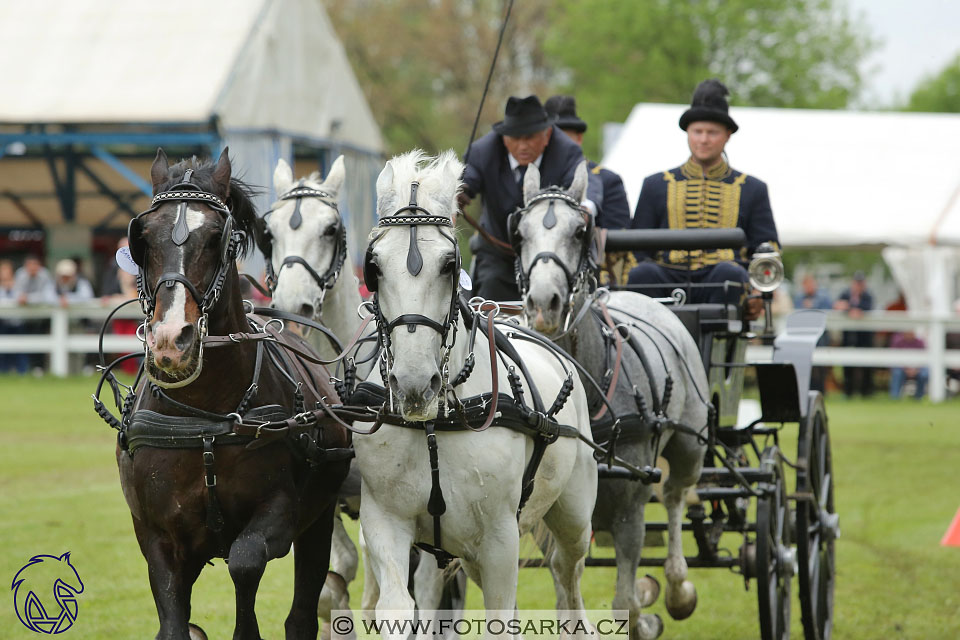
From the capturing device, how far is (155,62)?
2122 centimetres

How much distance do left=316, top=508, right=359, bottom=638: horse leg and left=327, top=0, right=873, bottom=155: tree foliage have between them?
2876cm

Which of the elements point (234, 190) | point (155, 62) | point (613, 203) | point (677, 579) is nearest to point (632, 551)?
point (677, 579)

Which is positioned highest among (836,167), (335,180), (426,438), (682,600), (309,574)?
(836,167)

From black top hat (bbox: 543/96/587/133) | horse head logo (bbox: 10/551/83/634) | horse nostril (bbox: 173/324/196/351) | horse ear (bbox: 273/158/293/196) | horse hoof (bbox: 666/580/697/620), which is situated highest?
black top hat (bbox: 543/96/587/133)

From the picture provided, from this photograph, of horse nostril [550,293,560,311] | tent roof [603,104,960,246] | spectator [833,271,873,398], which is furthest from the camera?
spectator [833,271,873,398]

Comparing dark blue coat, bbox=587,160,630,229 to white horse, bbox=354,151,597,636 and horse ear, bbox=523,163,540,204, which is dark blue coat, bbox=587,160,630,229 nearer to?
horse ear, bbox=523,163,540,204

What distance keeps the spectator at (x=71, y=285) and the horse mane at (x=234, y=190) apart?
17512 millimetres

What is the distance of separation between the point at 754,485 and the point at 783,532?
38 cm

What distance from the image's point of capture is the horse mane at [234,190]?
→ 438 centimetres

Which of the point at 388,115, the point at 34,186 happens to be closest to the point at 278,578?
the point at 34,186

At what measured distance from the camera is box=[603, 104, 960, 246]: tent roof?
65.5 ft

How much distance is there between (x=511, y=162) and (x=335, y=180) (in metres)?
0.94

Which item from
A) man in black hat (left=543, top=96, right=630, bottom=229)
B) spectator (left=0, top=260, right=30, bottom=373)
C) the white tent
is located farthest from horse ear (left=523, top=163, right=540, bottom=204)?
spectator (left=0, top=260, right=30, bottom=373)

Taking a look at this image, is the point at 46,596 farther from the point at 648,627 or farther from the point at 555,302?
the point at 555,302
